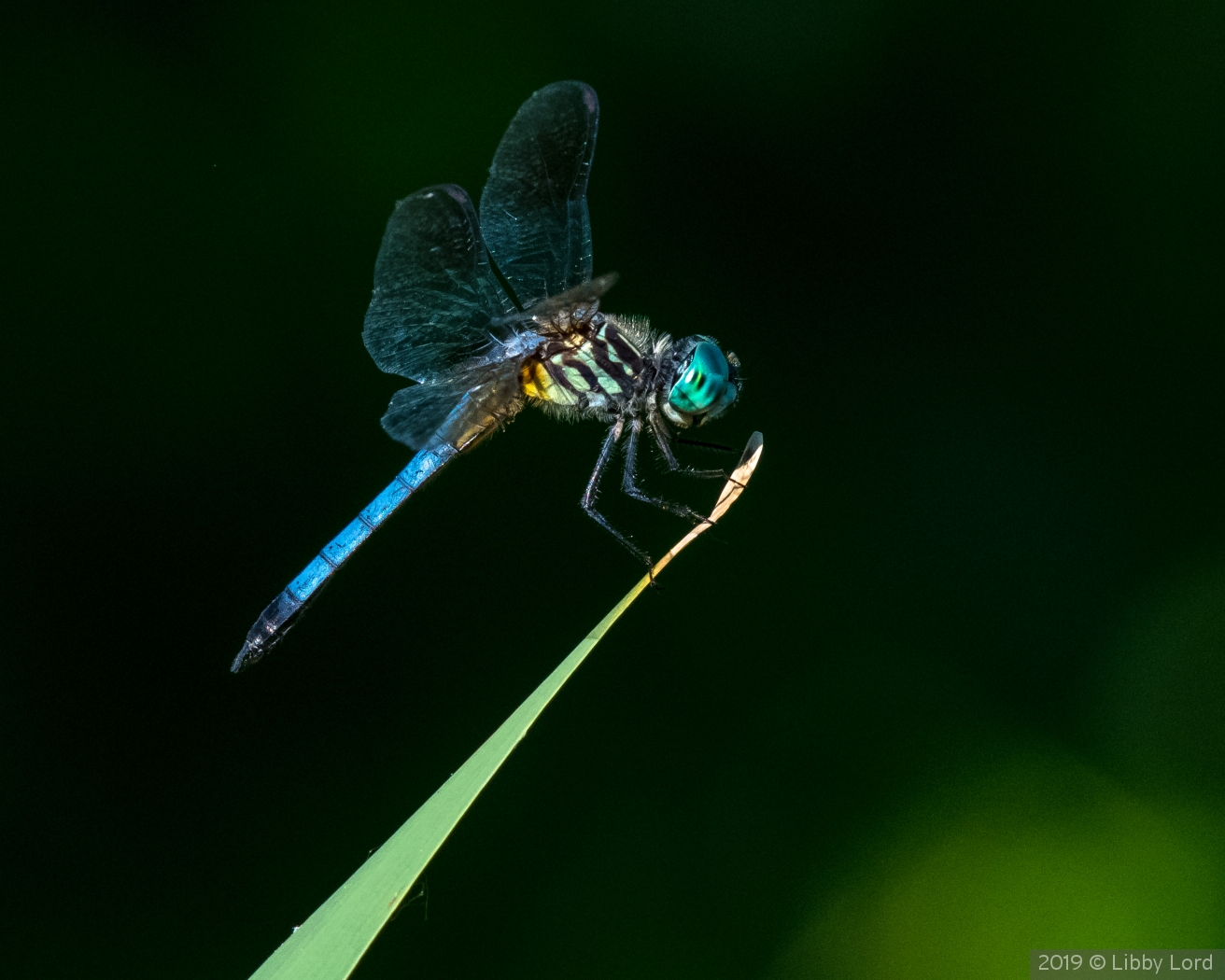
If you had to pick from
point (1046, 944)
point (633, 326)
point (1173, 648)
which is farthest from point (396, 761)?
point (1173, 648)

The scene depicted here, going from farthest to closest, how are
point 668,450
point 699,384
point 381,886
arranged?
point 668,450 → point 699,384 → point 381,886

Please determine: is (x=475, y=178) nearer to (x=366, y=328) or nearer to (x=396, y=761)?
(x=366, y=328)

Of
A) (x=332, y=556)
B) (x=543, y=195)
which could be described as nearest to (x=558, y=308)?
(x=543, y=195)

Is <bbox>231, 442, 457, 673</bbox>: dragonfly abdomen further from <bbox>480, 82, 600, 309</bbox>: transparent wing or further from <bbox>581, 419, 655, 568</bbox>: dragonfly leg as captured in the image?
<bbox>480, 82, 600, 309</bbox>: transparent wing

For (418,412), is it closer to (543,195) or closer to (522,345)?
(522,345)

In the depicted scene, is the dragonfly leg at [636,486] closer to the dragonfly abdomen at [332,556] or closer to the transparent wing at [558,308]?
the transparent wing at [558,308]

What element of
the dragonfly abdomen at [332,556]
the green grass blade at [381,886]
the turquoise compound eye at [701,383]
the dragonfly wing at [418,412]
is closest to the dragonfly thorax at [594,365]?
the turquoise compound eye at [701,383]

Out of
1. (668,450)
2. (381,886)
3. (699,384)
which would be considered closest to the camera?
(381,886)
